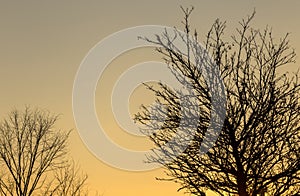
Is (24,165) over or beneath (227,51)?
over

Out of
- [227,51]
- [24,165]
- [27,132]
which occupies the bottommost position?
[227,51]

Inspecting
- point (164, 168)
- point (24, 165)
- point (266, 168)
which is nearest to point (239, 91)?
point (266, 168)

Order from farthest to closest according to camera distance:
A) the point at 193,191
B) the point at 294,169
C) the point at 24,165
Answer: the point at 24,165
the point at 193,191
the point at 294,169

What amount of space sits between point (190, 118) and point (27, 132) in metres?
21.2

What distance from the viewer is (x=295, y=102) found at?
28.7ft

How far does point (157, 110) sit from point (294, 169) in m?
2.70

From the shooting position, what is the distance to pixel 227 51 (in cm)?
919

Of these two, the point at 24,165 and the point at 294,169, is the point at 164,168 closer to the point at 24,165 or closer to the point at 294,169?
the point at 294,169

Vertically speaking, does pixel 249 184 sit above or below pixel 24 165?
below

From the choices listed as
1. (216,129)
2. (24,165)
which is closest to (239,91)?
(216,129)

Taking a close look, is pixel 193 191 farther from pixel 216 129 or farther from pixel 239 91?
pixel 239 91

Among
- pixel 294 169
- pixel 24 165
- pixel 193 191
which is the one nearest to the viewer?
pixel 294 169

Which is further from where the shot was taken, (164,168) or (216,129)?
(164,168)

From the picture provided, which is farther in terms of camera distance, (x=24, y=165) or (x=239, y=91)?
(x=24, y=165)
